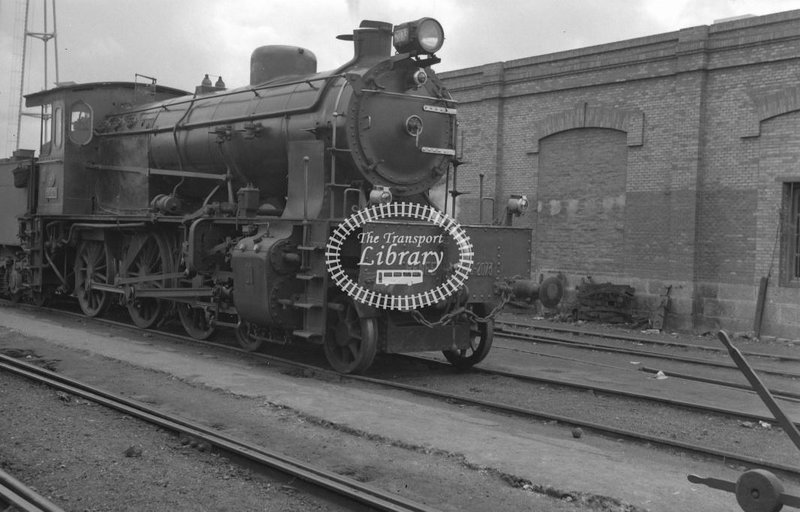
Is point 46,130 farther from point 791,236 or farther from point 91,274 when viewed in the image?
point 791,236

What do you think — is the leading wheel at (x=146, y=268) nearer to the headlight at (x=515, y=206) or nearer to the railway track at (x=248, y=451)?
the railway track at (x=248, y=451)

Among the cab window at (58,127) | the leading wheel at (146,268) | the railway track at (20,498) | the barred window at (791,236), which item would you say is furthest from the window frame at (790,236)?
Answer: the railway track at (20,498)

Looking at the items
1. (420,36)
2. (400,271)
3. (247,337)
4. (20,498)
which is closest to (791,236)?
(420,36)

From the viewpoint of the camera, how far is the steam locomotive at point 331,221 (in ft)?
26.7

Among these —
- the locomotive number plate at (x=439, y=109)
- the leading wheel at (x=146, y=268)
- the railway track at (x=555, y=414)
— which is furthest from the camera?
the leading wheel at (x=146, y=268)

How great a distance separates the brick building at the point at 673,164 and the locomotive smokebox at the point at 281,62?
12.8ft

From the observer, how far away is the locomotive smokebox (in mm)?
A: 10344

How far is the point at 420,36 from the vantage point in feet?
27.1

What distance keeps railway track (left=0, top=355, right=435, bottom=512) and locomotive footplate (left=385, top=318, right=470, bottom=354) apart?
2737mm

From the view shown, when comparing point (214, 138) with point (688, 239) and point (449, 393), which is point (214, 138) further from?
point (688, 239)

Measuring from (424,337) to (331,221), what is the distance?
164 centimetres

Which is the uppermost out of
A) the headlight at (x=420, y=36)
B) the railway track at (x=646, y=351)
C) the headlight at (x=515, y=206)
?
the headlight at (x=420, y=36)

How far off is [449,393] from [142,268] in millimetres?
5943

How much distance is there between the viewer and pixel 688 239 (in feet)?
48.6
